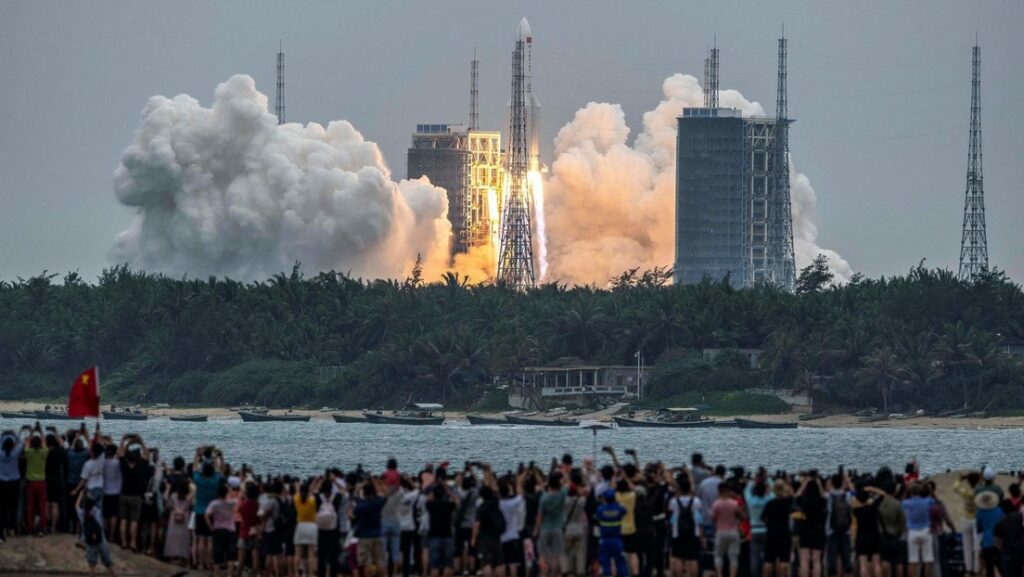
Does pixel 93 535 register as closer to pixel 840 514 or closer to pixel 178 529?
pixel 178 529

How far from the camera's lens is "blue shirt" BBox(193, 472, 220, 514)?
4331 centimetres

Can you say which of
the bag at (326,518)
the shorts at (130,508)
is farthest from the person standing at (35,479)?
the bag at (326,518)

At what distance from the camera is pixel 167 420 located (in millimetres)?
171875

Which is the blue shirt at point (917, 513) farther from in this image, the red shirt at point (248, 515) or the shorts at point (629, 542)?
the red shirt at point (248, 515)

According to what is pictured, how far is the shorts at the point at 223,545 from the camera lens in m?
42.9

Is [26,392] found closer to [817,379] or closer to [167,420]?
[167,420]

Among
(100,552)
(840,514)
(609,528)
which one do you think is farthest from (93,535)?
(840,514)

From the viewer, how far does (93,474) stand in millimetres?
43281

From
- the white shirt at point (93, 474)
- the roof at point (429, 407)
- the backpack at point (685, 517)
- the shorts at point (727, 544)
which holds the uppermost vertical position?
the roof at point (429, 407)

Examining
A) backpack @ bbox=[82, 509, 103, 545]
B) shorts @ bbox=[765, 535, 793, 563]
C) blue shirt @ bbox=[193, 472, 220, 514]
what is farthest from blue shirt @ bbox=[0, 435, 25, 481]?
shorts @ bbox=[765, 535, 793, 563]

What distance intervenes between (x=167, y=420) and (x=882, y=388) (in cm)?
4953

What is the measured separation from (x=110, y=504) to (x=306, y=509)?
3976 millimetres

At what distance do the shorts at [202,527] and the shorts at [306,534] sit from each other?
200 cm

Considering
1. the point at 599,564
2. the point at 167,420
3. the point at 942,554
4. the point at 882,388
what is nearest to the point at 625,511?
the point at 599,564
